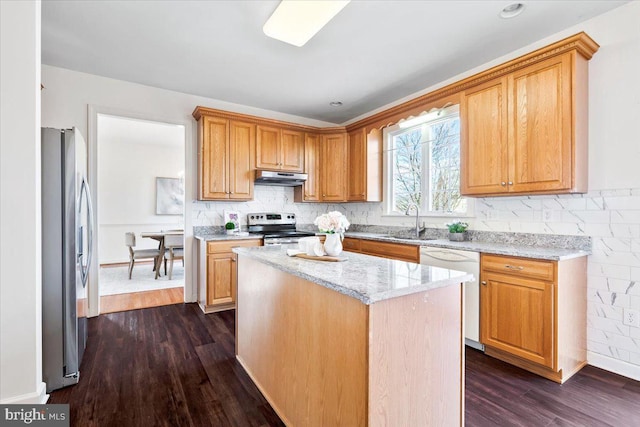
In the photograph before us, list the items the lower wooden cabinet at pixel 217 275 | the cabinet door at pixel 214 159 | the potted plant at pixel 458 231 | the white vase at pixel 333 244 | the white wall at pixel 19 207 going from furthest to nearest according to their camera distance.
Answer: the cabinet door at pixel 214 159 < the lower wooden cabinet at pixel 217 275 < the potted plant at pixel 458 231 < the white vase at pixel 333 244 < the white wall at pixel 19 207

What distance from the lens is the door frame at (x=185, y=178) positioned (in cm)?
344

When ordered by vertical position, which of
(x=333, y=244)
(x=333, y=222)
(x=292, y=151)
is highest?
(x=292, y=151)

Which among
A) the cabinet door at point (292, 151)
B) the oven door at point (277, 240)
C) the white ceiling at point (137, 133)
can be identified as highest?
the white ceiling at point (137, 133)

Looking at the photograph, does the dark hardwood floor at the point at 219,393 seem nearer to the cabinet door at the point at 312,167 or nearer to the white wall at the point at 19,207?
the white wall at the point at 19,207

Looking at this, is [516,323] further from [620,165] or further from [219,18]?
[219,18]

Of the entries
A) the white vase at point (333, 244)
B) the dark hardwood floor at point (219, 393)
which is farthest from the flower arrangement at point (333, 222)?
the dark hardwood floor at point (219, 393)

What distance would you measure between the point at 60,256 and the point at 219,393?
1405 millimetres

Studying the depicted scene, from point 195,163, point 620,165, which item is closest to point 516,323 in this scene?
point 620,165

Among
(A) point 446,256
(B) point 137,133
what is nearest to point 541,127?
(A) point 446,256

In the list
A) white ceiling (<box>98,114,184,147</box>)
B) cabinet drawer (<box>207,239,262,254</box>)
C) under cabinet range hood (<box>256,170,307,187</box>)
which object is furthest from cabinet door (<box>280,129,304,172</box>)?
white ceiling (<box>98,114,184,147</box>)

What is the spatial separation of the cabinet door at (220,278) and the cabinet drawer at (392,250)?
5.38 feet

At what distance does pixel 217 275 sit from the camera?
3605mm

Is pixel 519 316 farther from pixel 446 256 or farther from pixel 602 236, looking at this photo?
pixel 602 236

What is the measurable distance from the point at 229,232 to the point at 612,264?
3789 millimetres
